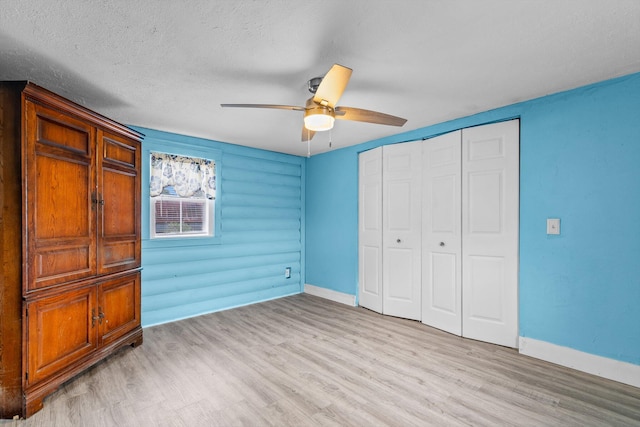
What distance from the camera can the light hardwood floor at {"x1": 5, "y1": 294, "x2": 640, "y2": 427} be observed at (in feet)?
6.31

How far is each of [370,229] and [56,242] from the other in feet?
11.2

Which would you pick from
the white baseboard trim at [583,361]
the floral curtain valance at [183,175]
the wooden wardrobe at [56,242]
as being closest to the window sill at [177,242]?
the floral curtain valance at [183,175]

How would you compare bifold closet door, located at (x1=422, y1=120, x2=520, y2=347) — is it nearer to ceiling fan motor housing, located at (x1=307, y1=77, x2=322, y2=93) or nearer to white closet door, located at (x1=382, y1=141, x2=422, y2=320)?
white closet door, located at (x1=382, y1=141, x2=422, y2=320)

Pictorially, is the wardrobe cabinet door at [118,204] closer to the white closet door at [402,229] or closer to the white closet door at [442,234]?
the white closet door at [402,229]

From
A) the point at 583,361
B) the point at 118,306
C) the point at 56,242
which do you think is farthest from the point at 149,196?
the point at 583,361

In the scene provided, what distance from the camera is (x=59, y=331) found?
7.06ft

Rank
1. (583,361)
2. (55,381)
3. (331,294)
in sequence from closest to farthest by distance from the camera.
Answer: (55,381), (583,361), (331,294)

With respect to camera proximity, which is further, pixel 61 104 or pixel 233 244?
pixel 233 244

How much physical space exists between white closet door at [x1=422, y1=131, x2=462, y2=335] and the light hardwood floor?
310mm

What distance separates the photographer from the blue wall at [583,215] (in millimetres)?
2301

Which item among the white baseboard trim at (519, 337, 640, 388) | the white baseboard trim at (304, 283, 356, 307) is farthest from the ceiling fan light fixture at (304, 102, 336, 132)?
the white baseboard trim at (304, 283, 356, 307)

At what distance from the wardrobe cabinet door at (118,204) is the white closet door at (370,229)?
2870 millimetres

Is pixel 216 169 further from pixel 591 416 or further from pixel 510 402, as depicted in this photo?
pixel 591 416

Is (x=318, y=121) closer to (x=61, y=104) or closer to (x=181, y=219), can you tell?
(x=61, y=104)
